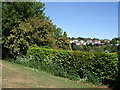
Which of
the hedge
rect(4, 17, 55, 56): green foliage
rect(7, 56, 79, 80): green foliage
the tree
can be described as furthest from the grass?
the tree

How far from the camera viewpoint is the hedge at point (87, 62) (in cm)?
897

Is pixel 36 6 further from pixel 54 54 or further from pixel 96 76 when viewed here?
pixel 96 76

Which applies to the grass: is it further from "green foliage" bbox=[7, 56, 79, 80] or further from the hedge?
"green foliage" bbox=[7, 56, 79, 80]

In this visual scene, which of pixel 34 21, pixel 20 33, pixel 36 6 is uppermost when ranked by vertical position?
pixel 36 6

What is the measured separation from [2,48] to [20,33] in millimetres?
3650

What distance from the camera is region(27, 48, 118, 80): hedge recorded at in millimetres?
8969

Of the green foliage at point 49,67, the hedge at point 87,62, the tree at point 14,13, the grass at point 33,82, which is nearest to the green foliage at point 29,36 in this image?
the tree at point 14,13

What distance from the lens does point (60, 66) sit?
37.4 feet

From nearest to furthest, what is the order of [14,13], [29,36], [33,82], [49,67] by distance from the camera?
1. [33,82]
2. [49,67]
3. [29,36]
4. [14,13]

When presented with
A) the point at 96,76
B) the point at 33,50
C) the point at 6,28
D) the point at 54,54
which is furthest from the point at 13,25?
the point at 96,76

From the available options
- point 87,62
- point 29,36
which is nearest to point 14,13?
point 29,36

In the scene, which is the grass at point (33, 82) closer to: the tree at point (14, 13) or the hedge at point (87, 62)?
the hedge at point (87, 62)

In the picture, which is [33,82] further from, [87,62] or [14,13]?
[14,13]

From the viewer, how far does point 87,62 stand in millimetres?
9852
